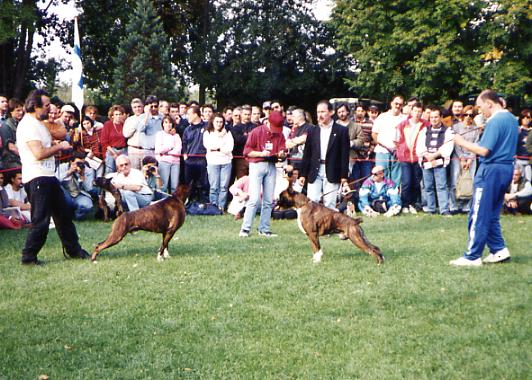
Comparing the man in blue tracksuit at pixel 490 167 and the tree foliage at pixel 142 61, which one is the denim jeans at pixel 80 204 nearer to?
the man in blue tracksuit at pixel 490 167

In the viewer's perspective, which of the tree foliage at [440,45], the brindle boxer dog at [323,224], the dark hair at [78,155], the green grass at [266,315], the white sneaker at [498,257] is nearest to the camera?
the green grass at [266,315]

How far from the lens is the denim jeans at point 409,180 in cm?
1331

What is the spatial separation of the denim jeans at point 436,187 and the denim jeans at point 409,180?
13.6 inches

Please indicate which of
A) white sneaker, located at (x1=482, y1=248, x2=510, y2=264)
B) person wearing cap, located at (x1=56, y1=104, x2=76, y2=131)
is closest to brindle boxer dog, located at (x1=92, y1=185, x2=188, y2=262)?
white sneaker, located at (x1=482, y1=248, x2=510, y2=264)

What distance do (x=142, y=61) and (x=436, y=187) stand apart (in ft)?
56.9

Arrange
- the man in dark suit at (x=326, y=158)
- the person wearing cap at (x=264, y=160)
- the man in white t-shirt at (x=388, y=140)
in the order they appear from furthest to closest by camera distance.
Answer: the man in white t-shirt at (x=388, y=140) < the person wearing cap at (x=264, y=160) < the man in dark suit at (x=326, y=158)

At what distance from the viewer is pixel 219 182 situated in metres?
13.6

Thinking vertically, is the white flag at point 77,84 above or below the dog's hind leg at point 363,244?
above

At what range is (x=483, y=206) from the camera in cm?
773

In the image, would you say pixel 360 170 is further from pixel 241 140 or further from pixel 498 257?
pixel 498 257

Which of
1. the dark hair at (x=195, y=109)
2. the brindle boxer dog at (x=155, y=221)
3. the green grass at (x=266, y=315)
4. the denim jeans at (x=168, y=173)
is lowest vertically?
the green grass at (x=266, y=315)

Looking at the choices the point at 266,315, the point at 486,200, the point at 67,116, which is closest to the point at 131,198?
the point at 67,116

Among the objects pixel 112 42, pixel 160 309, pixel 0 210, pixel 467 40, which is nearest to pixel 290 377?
pixel 160 309

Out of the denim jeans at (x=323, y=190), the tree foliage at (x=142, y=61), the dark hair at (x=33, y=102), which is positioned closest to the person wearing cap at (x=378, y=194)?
the denim jeans at (x=323, y=190)
